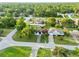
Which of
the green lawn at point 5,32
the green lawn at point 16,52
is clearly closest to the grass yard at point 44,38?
the green lawn at point 16,52

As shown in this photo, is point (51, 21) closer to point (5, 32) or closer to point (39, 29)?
point (39, 29)

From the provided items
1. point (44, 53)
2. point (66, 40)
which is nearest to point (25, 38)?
point (44, 53)

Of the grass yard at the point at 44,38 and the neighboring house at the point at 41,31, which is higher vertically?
the neighboring house at the point at 41,31

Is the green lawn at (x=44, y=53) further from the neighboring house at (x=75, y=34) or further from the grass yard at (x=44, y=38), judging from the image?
the neighboring house at (x=75, y=34)

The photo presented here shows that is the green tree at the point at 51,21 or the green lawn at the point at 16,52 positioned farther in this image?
the green tree at the point at 51,21

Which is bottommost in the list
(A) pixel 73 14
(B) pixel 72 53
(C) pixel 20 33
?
(B) pixel 72 53

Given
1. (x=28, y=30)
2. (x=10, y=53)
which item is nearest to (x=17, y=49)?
(x=10, y=53)

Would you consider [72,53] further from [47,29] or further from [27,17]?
[27,17]

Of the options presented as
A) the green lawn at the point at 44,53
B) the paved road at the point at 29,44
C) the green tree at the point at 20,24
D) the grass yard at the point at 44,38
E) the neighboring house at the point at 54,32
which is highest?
the green tree at the point at 20,24
